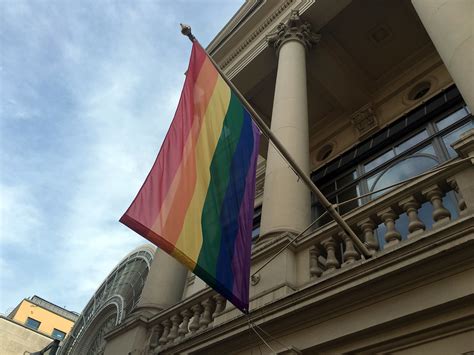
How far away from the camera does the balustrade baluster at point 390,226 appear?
5.94m

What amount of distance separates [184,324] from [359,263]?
417 centimetres

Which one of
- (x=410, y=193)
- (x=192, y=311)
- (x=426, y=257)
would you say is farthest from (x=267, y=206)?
(x=426, y=257)

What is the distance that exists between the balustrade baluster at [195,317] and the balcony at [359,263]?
21 mm

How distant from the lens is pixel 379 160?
1229cm

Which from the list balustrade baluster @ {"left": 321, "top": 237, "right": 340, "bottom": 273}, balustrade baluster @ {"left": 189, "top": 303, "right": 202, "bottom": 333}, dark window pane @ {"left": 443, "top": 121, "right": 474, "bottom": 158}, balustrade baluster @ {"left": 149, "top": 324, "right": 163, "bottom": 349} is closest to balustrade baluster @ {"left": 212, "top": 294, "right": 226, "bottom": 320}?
balustrade baluster @ {"left": 189, "top": 303, "right": 202, "bottom": 333}

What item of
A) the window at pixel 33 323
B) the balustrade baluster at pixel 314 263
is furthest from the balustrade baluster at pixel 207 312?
the window at pixel 33 323

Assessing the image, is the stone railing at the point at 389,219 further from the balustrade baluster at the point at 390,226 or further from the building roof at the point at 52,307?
the building roof at the point at 52,307

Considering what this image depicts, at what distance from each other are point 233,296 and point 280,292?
4.10 ft

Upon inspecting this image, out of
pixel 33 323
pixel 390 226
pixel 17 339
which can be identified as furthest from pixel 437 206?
pixel 33 323

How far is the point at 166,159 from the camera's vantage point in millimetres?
6488

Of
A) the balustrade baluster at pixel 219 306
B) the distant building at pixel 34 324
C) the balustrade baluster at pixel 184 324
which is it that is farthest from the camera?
the distant building at pixel 34 324

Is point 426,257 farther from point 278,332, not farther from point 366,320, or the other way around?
point 278,332

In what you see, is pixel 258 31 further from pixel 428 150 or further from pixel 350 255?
pixel 350 255

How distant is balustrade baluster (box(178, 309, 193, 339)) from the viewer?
27.5 feet
